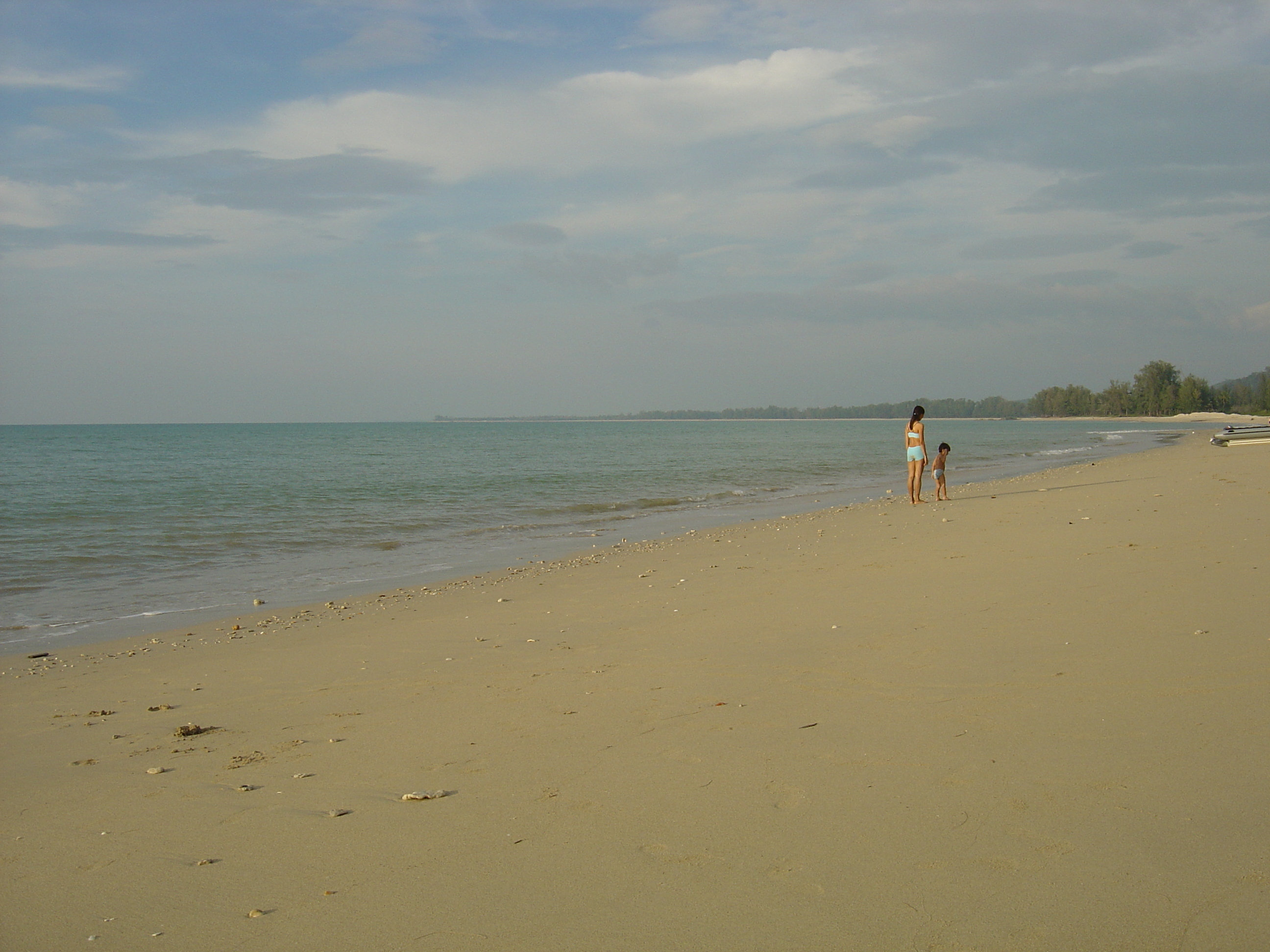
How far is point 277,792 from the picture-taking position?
4137 mm

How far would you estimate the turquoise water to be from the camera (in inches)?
472

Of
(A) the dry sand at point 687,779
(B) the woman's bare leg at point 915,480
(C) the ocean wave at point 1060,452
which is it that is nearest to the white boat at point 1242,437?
(C) the ocean wave at point 1060,452

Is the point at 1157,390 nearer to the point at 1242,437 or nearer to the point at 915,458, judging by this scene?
the point at 1242,437

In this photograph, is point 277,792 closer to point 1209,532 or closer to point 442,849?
point 442,849

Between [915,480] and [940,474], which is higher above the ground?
[940,474]

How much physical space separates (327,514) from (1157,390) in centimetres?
15599

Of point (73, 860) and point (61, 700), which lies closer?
point (73, 860)

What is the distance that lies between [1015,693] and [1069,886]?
216cm

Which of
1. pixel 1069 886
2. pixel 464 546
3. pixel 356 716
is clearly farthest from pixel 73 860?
pixel 464 546

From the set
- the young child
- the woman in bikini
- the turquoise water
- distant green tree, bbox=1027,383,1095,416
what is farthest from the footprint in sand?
distant green tree, bbox=1027,383,1095,416

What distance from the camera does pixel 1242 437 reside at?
3847 cm

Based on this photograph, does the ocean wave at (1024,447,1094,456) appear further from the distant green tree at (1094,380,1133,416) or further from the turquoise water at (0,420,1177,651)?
the distant green tree at (1094,380,1133,416)

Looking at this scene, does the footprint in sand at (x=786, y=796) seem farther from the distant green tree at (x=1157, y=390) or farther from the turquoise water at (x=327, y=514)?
the distant green tree at (x=1157, y=390)

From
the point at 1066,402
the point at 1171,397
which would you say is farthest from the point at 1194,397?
the point at 1066,402
